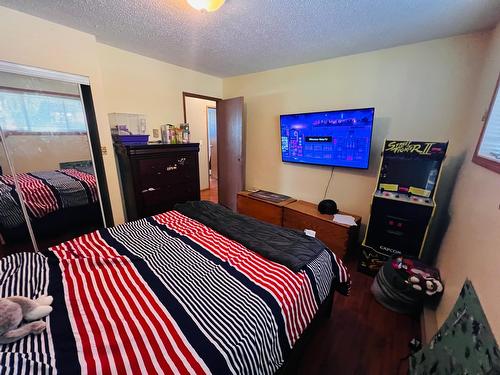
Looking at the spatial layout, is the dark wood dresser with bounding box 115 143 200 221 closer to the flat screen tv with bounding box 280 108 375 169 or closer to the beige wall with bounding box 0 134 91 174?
the beige wall with bounding box 0 134 91 174

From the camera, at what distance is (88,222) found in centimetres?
253

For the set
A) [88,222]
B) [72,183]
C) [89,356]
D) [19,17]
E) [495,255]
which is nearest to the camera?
[89,356]

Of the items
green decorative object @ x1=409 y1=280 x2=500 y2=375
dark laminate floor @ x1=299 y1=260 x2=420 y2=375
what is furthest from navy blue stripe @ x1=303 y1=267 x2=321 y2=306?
green decorative object @ x1=409 y1=280 x2=500 y2=375

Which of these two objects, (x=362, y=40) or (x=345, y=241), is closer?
(x=362, y=40)

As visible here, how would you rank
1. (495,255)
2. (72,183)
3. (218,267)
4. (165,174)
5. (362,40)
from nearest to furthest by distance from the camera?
(495,255), (218,267), (362,40), (72,183), (165,174)

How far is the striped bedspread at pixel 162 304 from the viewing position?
693mm

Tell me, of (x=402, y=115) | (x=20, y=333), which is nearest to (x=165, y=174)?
(x=20, y=333)

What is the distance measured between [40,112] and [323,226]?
3210 millimetres

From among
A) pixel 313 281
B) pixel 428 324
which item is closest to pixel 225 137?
pixel 313 281

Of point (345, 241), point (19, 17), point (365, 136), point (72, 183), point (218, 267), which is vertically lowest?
point (345, 241)

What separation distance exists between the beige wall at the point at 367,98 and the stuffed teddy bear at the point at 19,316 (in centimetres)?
282

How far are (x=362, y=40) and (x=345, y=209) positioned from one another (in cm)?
189

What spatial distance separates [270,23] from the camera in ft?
5.79

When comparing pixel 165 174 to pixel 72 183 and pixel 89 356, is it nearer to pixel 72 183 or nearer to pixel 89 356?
pixel 72 183
